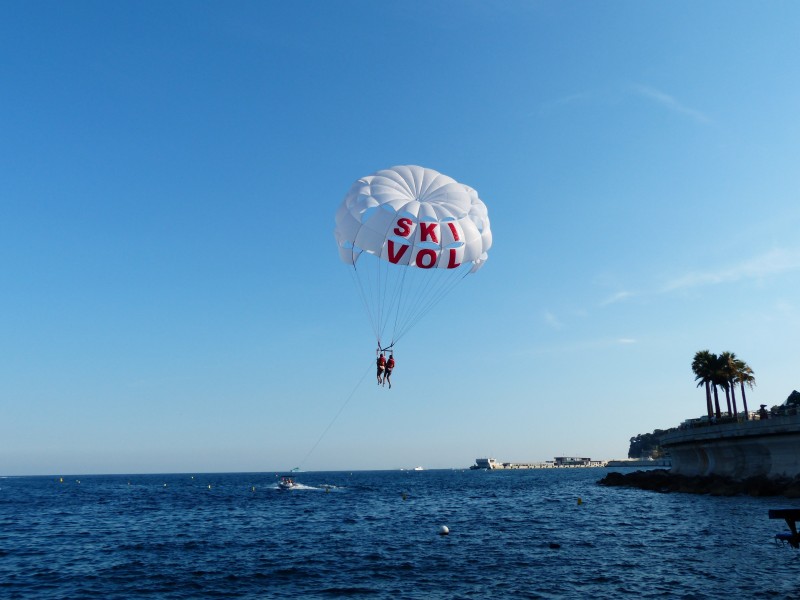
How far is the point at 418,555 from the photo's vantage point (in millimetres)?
33375

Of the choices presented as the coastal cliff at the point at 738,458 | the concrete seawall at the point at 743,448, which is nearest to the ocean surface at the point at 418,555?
the coastal cliff at the point at 738,458

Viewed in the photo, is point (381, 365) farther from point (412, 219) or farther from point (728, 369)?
point (728, 369)

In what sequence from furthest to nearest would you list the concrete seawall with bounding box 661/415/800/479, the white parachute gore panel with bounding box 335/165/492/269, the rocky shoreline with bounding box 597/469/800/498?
the rocky shoreline with bounding box 597/469/800/498, the concrete seawall with bounding box 661/415/800/479, the white parachute gore panel with bounding box 335/165/492/269

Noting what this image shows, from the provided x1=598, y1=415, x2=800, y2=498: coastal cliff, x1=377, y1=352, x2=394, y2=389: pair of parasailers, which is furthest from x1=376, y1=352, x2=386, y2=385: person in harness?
x1=598, y1=415, x2=800, y2=498: coastal cliff

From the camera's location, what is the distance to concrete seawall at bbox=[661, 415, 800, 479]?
46875mm

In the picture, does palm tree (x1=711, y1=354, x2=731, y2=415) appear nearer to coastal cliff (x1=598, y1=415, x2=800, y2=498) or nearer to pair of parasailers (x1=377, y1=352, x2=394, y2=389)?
coastal cliff (x1=598, y1=415, x2=800, y2=498)

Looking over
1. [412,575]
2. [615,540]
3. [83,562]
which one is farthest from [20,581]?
[615,540]

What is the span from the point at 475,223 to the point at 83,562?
2864 centimetres

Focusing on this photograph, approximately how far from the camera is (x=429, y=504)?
6981 centimetres

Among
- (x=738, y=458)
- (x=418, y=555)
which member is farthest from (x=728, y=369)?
(x=418, y=555)

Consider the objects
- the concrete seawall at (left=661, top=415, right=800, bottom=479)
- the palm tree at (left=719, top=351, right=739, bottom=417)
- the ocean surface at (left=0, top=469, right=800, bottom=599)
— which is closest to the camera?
the ocean surface at (left=0, top=469, right=800, bottom=599)

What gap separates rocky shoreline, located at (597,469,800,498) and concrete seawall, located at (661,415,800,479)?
712mm

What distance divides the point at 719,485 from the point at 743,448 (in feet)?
16.2

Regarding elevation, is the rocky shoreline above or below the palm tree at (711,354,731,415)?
below
